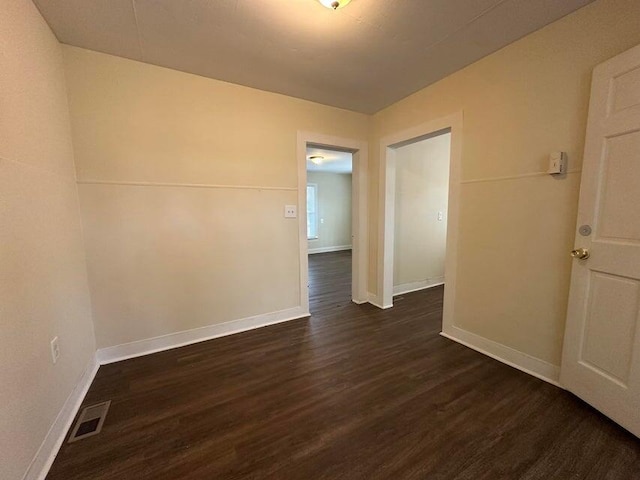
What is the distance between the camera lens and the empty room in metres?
1.29

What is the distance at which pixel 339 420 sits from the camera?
1514mm

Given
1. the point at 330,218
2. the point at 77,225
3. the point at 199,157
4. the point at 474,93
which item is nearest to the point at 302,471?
the point at 77,225

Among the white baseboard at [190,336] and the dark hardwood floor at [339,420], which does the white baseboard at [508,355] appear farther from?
the white baseboard at [190,336]

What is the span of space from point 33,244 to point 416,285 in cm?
412

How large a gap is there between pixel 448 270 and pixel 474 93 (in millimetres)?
1601

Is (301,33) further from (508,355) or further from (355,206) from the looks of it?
(508,355)

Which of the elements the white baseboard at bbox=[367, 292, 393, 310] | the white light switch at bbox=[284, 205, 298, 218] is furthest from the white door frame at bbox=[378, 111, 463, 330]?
the white light switch at bbox=[284, 205, 298, 218]

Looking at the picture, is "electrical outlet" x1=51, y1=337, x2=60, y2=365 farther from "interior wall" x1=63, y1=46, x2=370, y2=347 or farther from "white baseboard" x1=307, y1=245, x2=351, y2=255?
"white baseboard" x1=307, y1=245, x2=351, y2=255

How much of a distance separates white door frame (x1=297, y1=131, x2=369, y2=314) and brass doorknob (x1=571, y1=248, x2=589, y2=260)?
2103 millimetres

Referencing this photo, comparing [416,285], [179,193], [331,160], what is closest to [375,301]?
[416,285]

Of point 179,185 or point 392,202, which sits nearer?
point 179,185

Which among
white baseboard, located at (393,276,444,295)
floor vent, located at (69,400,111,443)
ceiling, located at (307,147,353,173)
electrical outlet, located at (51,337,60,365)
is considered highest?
ceiling, located at (307,147,353,173)

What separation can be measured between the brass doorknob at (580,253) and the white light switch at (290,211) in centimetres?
233

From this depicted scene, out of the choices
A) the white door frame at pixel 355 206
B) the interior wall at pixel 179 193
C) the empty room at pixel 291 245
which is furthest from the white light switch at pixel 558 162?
the interior wall at pixel 179 193
